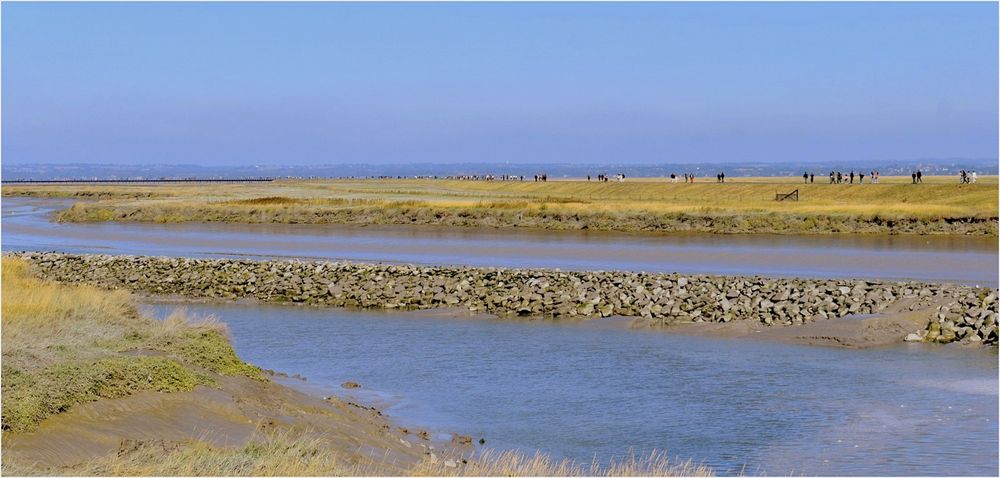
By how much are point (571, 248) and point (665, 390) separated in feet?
104

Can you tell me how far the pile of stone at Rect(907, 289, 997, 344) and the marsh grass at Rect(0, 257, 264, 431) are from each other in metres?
14.2

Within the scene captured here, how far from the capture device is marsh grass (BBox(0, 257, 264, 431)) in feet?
45.7

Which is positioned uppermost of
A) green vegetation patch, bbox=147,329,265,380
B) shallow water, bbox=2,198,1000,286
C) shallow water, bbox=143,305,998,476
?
green vegetation patch, bbox=147,329,265,380

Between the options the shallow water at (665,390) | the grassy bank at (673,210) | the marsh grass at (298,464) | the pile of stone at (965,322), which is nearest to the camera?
the marsh grass at (298,464)

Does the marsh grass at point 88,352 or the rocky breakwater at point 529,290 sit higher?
the marsh grass at point 88,352

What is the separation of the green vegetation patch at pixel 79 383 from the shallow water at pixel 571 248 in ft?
83.7

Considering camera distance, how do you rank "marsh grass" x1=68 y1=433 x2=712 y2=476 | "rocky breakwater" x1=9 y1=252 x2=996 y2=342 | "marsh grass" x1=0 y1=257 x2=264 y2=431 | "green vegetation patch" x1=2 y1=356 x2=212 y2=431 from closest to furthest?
"marsh grass" x1=68 y1=433 x2=712 y2=476
"green vegetation patch" x1=2 y1=356 x2=212 y2=431
"marsh grass" x1=0 y1=257 x2=264 y2=431
"rocky breakwater" x1=9 y1=252 x2=996 y2=342

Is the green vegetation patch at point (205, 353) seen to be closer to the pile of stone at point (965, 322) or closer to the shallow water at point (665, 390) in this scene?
the shallow water at point (665, 390)

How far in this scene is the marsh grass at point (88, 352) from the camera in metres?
13.9

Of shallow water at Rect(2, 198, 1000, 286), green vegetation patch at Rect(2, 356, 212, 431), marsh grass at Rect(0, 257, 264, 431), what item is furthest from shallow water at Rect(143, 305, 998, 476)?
shallow water at Rect(2, 198, 1000, 286)

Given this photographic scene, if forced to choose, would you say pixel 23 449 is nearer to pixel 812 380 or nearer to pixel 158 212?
pixel 812 380

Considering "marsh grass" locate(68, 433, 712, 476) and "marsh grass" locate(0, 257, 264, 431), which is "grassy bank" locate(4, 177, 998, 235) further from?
"marsh grass" locate(68, 433, 712, 476)

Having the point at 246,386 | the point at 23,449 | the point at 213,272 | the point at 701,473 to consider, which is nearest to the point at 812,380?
the point at 701,473

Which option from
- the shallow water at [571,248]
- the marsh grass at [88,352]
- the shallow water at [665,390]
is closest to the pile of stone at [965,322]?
the shallow water at [665,390]
